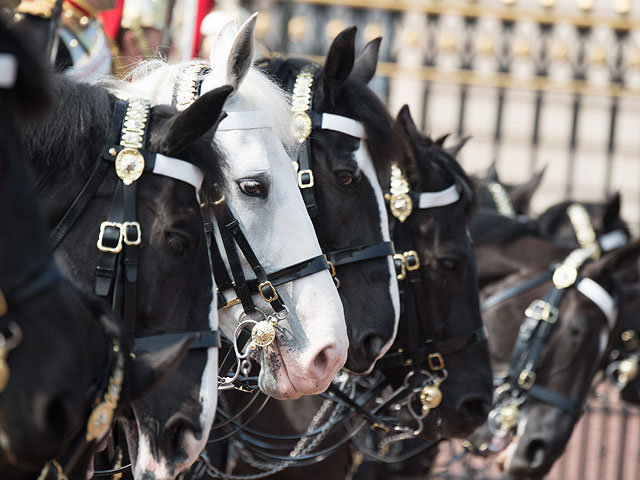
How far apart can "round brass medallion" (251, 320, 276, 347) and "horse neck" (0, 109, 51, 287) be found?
4.07 feet

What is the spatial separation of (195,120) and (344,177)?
42.9 inches

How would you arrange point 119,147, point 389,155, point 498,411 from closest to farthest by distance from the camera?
1. point 119,147
2. point 389,155
3. point 498,411

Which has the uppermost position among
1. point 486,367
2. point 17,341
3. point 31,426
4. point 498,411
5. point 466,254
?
point 17,341

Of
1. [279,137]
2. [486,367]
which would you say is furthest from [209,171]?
[486,367]

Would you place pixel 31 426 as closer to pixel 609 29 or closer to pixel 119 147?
pixel 119 147

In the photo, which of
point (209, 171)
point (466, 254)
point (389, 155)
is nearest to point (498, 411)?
point (466, 254)

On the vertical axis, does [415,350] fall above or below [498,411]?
above

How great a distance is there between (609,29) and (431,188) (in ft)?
39.4

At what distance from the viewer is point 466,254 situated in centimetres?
422

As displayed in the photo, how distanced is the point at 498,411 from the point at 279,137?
2543 mm

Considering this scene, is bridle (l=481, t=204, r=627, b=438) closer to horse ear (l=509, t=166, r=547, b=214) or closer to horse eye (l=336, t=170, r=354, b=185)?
horse ear (l=509, t=166, r=547, b=214)

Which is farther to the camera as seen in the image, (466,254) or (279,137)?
(466,254)

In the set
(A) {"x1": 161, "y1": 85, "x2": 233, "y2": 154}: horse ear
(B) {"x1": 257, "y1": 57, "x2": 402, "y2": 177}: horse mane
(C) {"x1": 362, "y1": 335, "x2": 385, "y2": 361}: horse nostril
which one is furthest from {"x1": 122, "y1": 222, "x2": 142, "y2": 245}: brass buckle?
(B) {"x1": 257, "y1": 57, "x2": 402, "y2": 177}: horse mane

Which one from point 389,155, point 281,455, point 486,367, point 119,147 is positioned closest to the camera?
point 119,147
